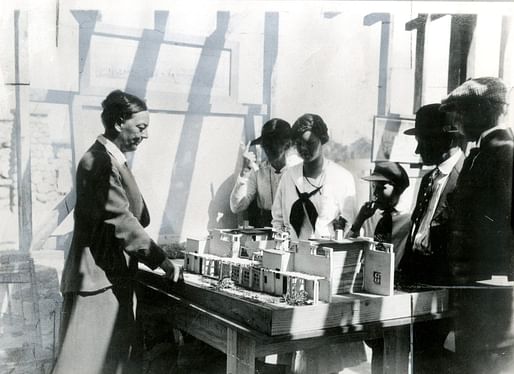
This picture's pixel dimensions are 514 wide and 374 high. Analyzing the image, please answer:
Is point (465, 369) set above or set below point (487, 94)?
below

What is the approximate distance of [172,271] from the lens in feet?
9.11

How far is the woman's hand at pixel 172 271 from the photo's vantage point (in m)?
2.76

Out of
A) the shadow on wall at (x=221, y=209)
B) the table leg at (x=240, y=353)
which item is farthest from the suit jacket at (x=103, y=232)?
the table leg at (x=240, y=353)

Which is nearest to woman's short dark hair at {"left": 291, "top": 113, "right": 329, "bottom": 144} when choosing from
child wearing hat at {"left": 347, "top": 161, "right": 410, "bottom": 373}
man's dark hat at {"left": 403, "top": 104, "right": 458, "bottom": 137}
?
child wearing hat at {"left": 347, "top": 161, "right": 410, "bottom": 373}

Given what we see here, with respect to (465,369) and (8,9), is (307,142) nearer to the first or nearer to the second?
(465,369)

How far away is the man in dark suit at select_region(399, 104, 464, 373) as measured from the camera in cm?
303

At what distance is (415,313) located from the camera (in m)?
2.57

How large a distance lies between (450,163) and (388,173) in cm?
39

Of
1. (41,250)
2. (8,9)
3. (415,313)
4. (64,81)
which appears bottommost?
(415,313)

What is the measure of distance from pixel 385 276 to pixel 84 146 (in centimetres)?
184

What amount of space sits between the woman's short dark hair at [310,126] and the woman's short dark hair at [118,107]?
39.5 inches

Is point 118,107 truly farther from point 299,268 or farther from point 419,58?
point 419,58

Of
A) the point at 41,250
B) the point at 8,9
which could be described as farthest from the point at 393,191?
the point at 8,9

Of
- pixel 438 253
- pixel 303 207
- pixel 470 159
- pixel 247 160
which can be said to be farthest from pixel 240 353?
pixel 470 159
